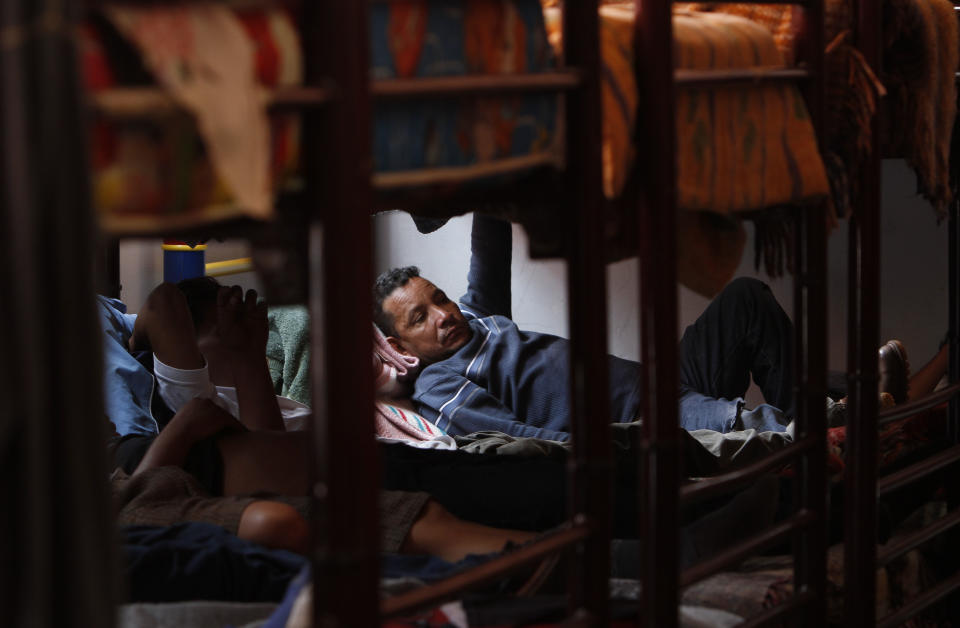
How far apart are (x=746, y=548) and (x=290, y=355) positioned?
225 cm

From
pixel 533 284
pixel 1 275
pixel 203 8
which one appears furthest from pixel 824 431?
pixel 533 284

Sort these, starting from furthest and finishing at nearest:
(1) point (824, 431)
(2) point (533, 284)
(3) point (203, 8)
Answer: (2) point (533, 284)
(1) point (824, 431)
(3) point (203, 8)

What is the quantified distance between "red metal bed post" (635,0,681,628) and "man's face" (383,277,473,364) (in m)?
2.19

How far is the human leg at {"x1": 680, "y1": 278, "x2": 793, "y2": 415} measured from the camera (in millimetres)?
3725

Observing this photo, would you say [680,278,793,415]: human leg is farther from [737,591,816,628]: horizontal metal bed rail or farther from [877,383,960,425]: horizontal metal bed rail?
[737,591,816,628]: horizontal metal bed rail

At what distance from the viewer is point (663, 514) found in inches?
57.8

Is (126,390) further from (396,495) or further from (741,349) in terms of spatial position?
(741,349)

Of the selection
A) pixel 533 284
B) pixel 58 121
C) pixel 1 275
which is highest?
pixel 58 121

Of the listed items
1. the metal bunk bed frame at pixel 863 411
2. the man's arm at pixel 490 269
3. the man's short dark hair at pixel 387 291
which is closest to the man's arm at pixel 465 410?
the man's short dark hair at pixel 387 291

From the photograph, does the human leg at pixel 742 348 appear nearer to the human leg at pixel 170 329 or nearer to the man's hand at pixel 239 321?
the man's hand at pixel 239 321

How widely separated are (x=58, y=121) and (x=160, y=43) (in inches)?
5.0

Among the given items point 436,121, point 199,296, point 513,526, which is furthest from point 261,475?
point 436,121

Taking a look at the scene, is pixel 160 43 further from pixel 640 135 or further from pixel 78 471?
pixel 640 135

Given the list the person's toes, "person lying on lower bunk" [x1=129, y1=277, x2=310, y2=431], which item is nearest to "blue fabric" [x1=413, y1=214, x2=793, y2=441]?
the person's toes
